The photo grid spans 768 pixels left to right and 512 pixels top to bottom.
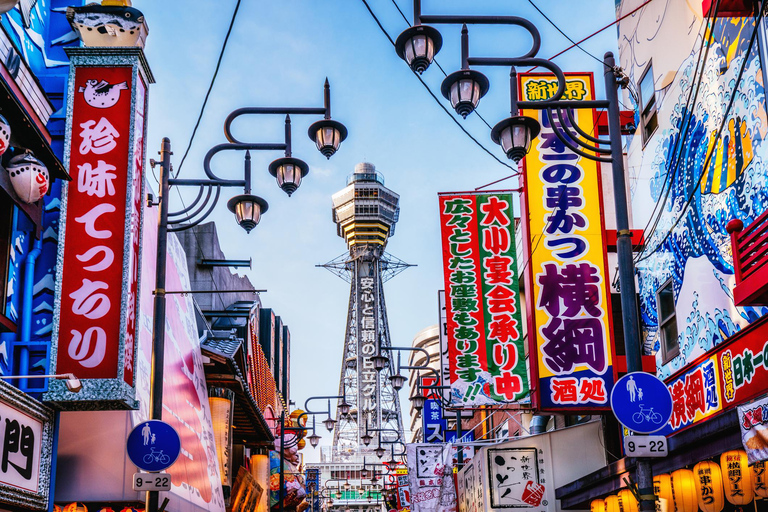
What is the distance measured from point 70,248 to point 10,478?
3238 millimetres

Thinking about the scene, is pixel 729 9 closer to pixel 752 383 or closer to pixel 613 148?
pixel 613 148

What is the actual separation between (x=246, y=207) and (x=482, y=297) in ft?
26.7

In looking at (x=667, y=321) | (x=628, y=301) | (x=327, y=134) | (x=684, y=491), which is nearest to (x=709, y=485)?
(x=684, y=491)

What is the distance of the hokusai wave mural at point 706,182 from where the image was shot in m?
12.2

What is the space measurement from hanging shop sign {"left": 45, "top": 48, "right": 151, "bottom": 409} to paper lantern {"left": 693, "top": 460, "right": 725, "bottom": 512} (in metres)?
7.92

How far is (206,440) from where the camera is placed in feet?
73.0

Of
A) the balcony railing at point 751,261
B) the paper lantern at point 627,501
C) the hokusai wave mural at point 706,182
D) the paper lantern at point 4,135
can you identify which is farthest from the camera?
the paper lantern at point 627,501

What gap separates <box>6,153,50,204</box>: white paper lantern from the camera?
439 inches

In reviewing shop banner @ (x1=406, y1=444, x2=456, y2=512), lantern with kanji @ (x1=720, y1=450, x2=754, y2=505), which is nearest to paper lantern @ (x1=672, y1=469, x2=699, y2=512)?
lantern with kanji @ (x1=720, y1=450, x2=754, y2=505)

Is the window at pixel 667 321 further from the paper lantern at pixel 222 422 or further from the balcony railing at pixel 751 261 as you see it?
the paper lantern at pixel 222 422

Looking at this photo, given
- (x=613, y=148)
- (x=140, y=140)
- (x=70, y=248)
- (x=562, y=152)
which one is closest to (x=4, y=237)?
(x=70, y=248)

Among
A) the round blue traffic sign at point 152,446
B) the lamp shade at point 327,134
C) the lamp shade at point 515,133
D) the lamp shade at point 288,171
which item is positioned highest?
the lamp shade at point 327,134

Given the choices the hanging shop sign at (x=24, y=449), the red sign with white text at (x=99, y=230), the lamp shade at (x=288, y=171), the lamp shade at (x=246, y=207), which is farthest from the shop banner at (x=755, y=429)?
the hanging shop sign at (x=24, y=449)

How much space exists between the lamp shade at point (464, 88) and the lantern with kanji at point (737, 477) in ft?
18.2
